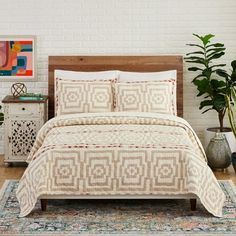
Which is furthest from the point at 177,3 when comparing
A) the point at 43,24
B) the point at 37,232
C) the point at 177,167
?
the point at 37,232

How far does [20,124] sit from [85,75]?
842 millimetres

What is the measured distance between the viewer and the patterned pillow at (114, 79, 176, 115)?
6.82m

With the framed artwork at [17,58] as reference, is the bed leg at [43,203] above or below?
below

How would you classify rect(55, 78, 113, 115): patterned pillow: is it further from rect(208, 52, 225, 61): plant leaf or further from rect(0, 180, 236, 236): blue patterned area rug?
rect(0, 180, 236, 236): blue patterned area rug

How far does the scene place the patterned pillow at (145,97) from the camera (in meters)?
6.82

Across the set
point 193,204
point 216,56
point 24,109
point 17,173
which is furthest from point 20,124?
point 193,204

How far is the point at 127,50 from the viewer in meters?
7.53

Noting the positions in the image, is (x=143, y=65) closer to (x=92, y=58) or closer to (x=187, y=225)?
(x=92, y=58)

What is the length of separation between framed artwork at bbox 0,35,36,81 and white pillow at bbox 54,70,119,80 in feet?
1.44

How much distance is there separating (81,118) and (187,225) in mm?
1701

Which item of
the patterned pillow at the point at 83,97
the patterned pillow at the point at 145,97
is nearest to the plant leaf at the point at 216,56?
the patterned pillow at the point at 145,97

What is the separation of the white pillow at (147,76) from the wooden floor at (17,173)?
Answer: 1098 mm

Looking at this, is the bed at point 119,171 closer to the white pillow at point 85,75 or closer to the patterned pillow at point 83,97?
the patterned pillow at point 83,97

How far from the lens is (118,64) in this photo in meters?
7.42
